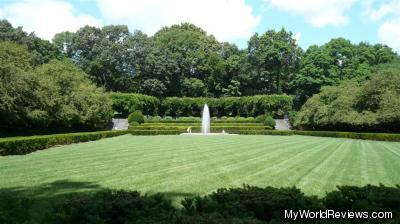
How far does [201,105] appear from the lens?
197 ft

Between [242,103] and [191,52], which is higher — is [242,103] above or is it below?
below

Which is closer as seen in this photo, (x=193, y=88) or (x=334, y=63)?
(x=334, y=63)

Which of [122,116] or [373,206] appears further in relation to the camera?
[122,116]

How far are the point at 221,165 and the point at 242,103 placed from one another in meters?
47.8

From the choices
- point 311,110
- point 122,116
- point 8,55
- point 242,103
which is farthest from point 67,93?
point 242,103

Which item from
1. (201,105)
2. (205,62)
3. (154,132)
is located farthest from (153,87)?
(154,132)

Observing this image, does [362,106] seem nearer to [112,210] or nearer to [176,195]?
[176,195]

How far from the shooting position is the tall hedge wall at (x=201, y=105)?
54156 mm

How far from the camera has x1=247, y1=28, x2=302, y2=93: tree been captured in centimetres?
6084

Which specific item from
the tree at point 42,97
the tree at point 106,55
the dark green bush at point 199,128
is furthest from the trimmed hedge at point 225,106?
the tree at point 42,97

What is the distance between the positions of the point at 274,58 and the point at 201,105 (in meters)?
13.5

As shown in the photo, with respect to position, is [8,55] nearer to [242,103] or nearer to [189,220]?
[189,220]

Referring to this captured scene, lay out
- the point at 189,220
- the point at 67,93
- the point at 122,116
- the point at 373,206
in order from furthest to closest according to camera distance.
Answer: the point at 122,116
the point at 67,93
the point at 373,206
the point at 189,220

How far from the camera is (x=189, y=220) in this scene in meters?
3.73
